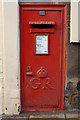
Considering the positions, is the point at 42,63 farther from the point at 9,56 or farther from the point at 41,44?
the point at 9,56

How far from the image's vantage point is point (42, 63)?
10.9 ft

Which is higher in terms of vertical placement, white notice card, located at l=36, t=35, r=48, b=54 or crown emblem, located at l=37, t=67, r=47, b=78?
white notice card, located at l=36, t=35, r=48, b=54

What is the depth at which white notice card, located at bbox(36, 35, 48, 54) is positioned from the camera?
127 inches

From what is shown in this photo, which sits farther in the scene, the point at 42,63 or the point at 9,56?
the point at 42,63

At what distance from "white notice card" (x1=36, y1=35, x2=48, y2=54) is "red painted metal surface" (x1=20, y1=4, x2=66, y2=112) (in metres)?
0.07

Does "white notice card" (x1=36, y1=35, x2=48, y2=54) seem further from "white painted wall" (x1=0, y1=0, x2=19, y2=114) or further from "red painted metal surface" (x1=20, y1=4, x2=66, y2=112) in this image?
"white painted wall" (x1=0, y1=0, x2=19, y2=114)

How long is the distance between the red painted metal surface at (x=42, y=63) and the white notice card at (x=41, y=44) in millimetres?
73

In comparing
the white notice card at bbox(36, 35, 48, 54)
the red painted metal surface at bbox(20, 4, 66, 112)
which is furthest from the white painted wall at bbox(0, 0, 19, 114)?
the white notice card at bbox(36, 35, 48, 54)

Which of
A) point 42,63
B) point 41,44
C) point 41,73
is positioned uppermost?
point 41,44

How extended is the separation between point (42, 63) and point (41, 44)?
0.45 m

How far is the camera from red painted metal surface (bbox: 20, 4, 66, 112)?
3.21 meters

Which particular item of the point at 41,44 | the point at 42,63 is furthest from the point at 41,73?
the point at 41,44

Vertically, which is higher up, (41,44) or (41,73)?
(41,44)

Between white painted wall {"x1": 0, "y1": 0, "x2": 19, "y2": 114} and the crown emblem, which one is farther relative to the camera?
the crown emblem
